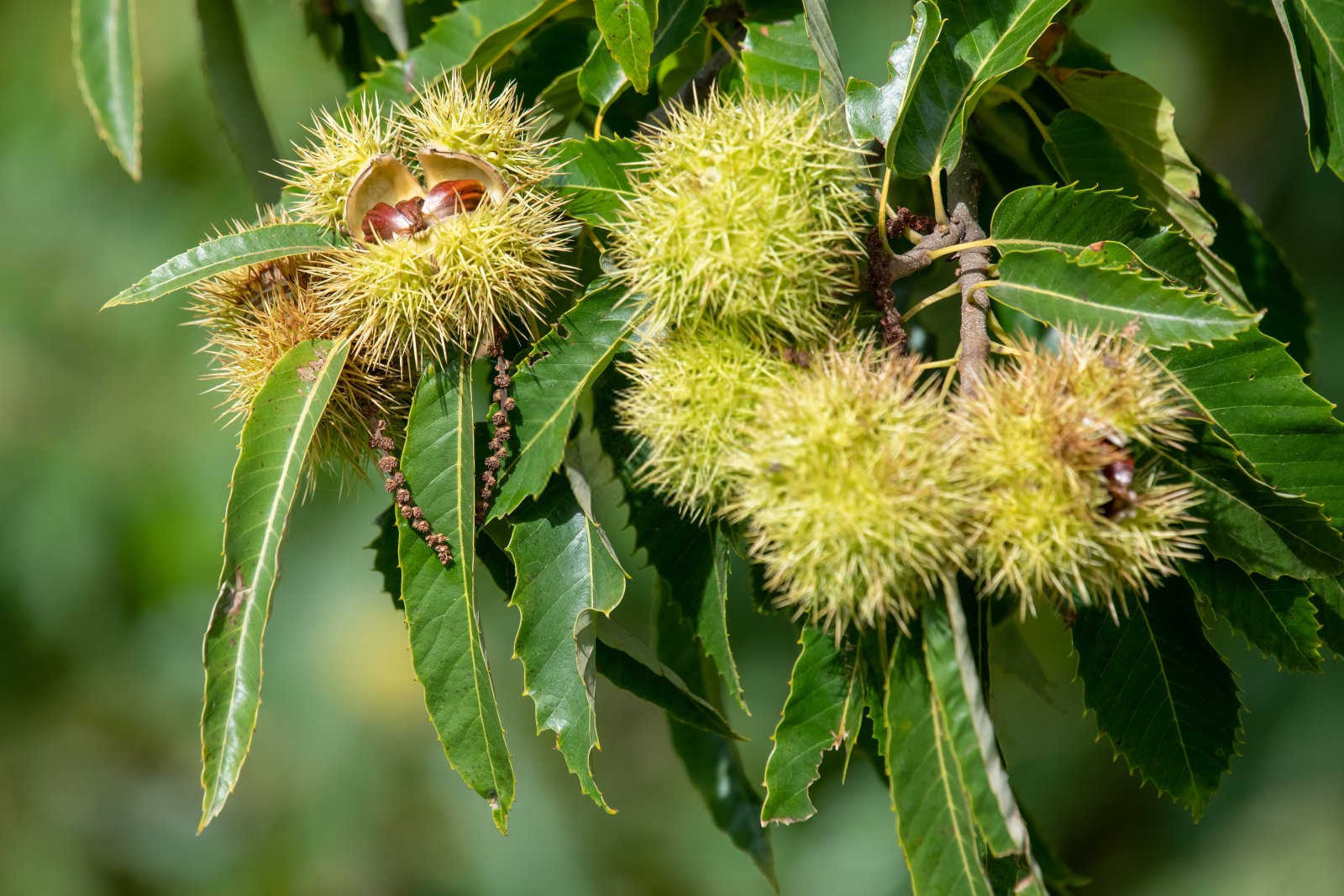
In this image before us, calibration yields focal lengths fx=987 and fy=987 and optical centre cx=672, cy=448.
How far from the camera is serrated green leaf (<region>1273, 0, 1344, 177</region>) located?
1240 millimetres

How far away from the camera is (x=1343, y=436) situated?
42.2 inches

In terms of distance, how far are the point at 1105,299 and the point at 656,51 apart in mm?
702

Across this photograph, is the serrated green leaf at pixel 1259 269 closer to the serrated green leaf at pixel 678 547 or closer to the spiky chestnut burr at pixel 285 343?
the serrated green leaf at pixel 678 547

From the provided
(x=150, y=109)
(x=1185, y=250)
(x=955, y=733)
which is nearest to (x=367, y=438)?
(x=955, y=733)

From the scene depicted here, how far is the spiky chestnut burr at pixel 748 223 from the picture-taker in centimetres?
99

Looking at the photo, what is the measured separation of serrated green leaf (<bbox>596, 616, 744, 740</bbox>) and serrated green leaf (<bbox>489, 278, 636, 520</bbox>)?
0.23m

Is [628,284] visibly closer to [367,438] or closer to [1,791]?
[367,438]

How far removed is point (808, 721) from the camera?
3.81 ft

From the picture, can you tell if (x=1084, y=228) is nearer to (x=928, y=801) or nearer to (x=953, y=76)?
(x=953, y=76)

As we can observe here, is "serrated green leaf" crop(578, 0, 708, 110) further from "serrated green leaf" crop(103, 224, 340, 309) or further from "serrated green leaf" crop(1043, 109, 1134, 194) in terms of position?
"serrated green leaf" crop(1043, 109, 1134, 194)

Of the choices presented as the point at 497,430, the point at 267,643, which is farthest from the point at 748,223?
the point at 267,643

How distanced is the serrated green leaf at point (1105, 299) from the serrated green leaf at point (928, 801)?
404 mm

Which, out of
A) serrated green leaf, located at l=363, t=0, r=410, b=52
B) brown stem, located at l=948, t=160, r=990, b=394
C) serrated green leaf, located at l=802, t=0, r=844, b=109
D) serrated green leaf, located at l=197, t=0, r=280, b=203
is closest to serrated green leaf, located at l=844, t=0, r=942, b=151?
serrated green leaf, located at l=802, t=0, r=844, b=109

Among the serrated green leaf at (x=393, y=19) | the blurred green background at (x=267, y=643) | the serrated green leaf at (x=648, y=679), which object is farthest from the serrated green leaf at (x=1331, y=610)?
the blurred green background at (x=267, y=643)
